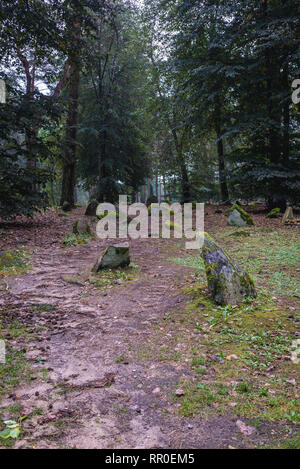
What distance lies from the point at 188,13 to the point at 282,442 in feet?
52.2

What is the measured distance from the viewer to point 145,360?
11.6 ft

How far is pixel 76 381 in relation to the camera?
10.2ft

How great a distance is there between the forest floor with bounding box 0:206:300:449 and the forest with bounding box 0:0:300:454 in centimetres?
2

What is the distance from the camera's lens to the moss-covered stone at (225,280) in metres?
4.69

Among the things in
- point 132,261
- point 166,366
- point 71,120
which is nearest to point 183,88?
point 71,120

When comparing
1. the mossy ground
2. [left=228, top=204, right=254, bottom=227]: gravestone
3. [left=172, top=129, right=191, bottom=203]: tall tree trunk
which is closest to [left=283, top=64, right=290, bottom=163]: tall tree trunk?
[left=228, top=204, right=254, bottom=227]: gravestone

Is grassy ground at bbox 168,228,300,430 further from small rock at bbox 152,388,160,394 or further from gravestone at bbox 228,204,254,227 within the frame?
gravestone at bbox 228,204,254,227

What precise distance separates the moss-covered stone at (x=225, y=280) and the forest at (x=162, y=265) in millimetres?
23

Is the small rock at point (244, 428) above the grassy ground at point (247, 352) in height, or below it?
below

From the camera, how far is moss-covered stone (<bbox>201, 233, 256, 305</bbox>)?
4688mm

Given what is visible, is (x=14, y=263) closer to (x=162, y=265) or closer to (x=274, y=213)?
(x=162, y=265)

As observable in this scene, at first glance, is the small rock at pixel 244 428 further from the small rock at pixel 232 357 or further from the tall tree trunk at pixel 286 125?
the tall tree trunk at pixel 286 125

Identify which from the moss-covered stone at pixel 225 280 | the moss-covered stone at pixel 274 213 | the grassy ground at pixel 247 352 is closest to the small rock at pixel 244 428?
the grassy ground at pixel 247 352

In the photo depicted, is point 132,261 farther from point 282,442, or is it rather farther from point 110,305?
point 282,442
